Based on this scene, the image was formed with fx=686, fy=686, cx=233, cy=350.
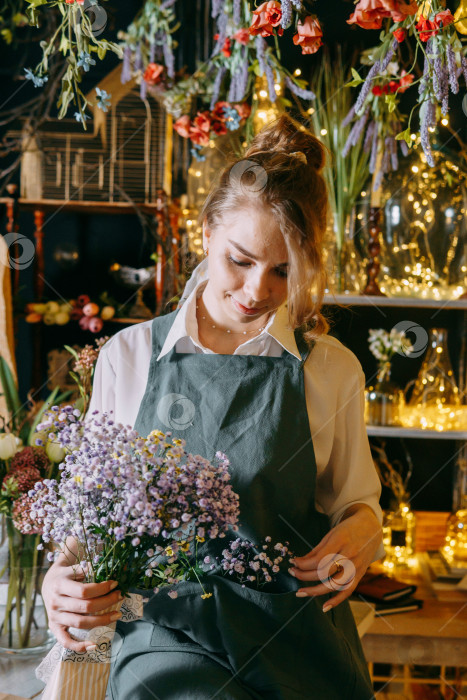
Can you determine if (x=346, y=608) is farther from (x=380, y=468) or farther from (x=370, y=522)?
(x=380, y=468)

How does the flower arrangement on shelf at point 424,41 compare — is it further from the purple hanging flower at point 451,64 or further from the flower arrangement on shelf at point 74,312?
the flower arrangement on shelf at point 74,312

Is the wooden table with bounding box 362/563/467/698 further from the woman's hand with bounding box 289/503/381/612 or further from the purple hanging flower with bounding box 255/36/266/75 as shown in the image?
the purple hanging flower with bounding box 255/36/266/75

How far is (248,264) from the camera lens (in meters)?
1.34

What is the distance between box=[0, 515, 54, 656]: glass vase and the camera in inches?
65.4

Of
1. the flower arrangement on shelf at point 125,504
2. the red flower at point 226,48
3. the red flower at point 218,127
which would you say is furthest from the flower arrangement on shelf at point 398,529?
the red flower at point 226,48

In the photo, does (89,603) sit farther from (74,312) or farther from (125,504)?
(74,312)

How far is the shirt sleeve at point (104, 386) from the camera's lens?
4.83 feet

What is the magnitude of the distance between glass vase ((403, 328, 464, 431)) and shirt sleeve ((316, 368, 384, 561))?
976 mm

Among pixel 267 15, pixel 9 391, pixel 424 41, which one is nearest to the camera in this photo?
pixel 267 15

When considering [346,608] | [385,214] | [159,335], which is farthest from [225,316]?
[385,214]

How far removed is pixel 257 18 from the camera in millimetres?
1099

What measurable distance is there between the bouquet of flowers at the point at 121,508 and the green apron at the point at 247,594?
0.16 meters

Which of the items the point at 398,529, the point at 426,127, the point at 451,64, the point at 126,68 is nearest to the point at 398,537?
the point at 398,529

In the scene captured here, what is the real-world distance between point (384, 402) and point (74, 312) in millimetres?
1286
